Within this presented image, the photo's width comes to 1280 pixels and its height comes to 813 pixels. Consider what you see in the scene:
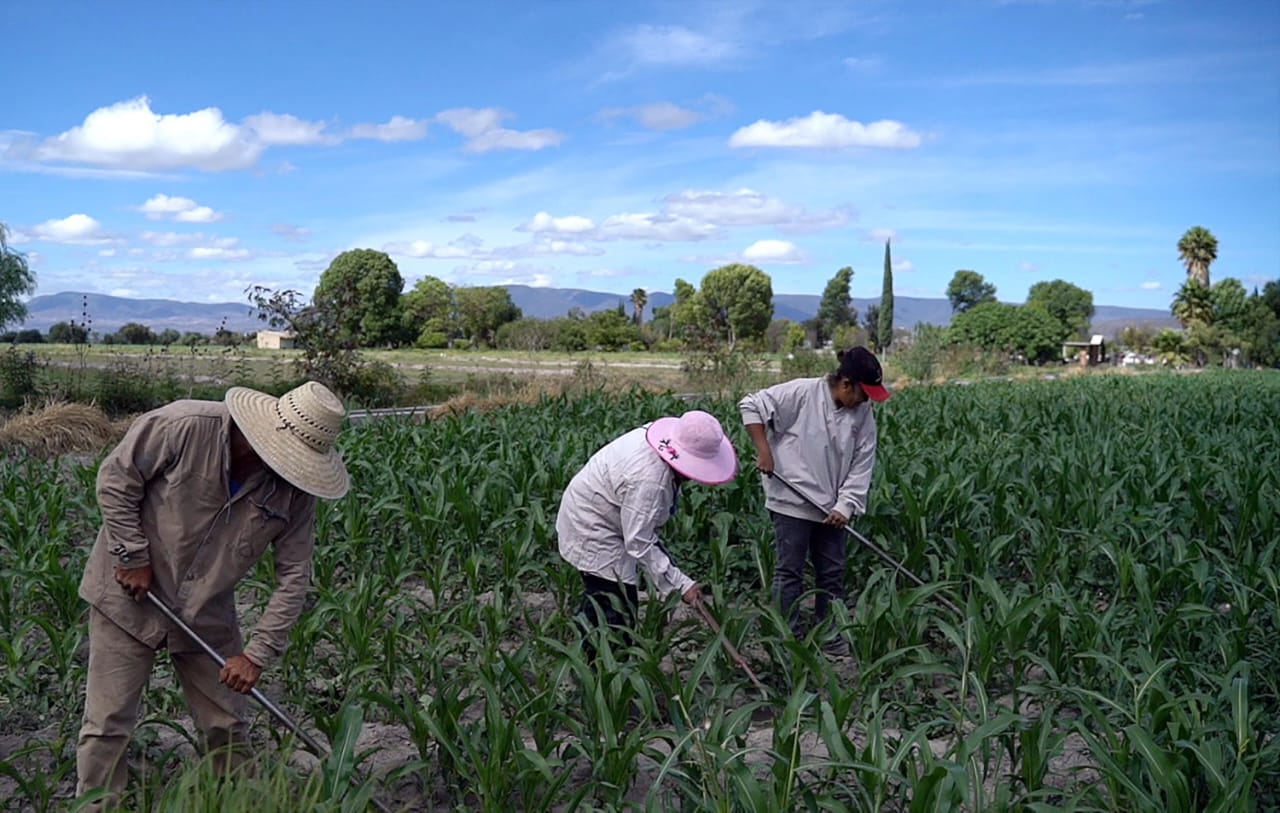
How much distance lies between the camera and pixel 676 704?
3902 millimetres

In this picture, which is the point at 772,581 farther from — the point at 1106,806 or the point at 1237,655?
the point at 1106,806

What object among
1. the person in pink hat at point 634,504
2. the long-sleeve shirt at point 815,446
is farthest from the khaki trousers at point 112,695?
the long-sleeve shirt at point 815,446

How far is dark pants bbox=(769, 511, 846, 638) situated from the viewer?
18.1 ft

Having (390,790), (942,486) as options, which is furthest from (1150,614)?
(390,790)

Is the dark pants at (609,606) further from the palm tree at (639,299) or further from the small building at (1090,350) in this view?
the palm tree at (639,299)

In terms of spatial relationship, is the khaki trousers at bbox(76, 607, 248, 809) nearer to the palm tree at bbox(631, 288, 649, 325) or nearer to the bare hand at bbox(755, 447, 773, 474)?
the bare hand at bbox(755, 447, 773, 474)

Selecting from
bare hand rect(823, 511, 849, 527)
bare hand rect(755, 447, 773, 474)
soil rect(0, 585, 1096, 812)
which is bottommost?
soil rect(0, 585, 1096, 812)

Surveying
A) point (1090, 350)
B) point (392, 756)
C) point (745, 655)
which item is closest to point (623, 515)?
point (745, 655)

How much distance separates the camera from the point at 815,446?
545 cm

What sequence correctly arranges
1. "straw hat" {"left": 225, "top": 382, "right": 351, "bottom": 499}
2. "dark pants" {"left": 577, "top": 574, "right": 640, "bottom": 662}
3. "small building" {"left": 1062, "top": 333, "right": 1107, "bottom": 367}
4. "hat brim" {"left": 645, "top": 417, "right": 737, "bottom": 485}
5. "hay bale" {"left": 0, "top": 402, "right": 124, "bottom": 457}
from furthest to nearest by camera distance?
"small building" {"left": 1062, "top": 333, "right": 1107, "bottom": 367}, "hay bale" {"left": 0, "top": 402, "right": 124, "bottom": 457}, "dark pants" {"left": 577, "top": 574, "right": 640, "bottom": 662}, "hat brim" {"left": 645, "top": 417, "right": 737, "bottom": 485}, "straw hat" {"left": 225, "top": 382, "right": 351, "bottom": 499}

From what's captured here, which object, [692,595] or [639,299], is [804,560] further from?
[639,299]

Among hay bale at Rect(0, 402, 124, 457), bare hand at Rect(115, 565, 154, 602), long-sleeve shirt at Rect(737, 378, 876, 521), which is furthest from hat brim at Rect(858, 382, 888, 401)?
hay bale at Rect(0, 402, 124, 457)

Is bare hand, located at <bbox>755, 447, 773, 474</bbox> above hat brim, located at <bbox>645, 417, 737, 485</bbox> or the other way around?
the other way around

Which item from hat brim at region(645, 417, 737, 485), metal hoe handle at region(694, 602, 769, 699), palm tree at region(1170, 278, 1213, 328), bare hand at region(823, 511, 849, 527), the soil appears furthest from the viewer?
palm tree at region(1170, 278, 1213, 328)
